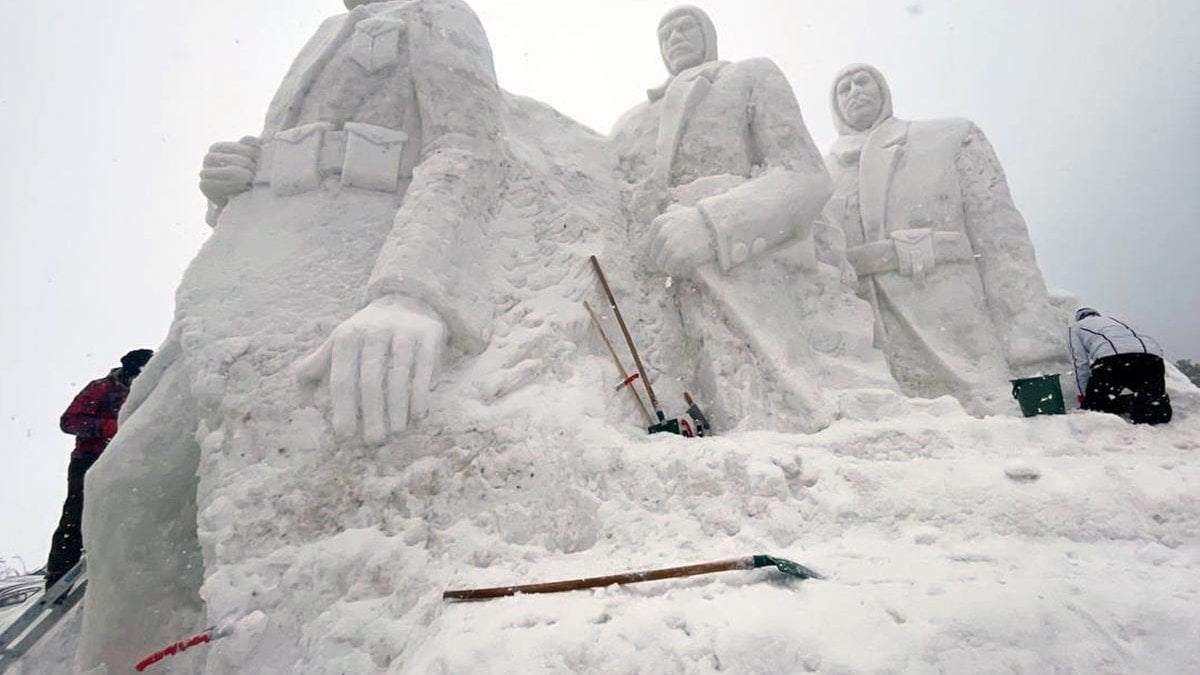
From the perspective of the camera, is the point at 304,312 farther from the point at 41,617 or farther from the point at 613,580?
the point at 41,617

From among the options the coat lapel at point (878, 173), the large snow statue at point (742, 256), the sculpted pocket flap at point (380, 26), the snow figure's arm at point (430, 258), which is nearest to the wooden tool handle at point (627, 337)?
the large snow statue at point (742, 256)

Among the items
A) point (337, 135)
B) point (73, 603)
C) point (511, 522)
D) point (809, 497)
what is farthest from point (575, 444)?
point (73, 603)

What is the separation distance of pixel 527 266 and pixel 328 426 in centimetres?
106

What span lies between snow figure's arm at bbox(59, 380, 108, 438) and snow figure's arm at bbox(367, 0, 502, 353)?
268 centimetres

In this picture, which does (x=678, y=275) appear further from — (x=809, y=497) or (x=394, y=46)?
(x=394, y=46)

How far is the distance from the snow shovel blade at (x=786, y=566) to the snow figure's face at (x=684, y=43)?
3.11 m

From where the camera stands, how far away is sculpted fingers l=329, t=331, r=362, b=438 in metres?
2.05

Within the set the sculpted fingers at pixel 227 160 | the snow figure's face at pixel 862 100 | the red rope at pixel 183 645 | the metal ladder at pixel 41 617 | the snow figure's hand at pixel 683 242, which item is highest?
the sculpted fingers at pixel 227 160

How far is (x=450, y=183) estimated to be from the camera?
276 centimetres

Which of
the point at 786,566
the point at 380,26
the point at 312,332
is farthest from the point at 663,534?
the point at 380,26

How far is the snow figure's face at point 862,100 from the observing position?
4.77 meters

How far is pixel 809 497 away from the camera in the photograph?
1.79 meters

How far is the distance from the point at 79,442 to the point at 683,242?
377cm

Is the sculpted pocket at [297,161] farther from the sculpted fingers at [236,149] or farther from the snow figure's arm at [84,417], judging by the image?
the snow figure's arm at [84,417]
